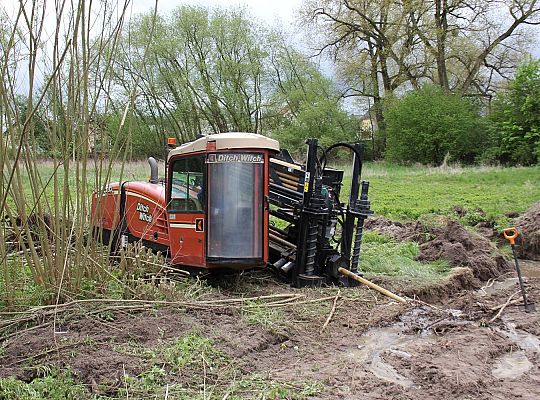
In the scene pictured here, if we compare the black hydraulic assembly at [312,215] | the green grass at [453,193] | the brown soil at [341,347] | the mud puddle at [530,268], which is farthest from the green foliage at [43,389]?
the green grass at [453,193]

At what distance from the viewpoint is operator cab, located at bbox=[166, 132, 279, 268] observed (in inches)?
262

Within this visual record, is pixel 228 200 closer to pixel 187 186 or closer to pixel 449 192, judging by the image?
pixel 187 186

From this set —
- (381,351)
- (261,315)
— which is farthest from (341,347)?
(261,315)

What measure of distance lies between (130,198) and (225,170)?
2.22 meters

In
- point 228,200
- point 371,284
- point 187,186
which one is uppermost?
point 187,186

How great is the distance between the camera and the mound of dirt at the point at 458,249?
9125 millimetres

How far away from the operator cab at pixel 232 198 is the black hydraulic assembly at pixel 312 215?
20.3 inches

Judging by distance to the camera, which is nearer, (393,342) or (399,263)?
(393,342)

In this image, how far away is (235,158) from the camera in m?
6.66

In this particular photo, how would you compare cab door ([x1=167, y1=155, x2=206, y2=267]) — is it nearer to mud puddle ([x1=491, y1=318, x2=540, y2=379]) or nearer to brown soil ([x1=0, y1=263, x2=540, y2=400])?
brown soil ([x1=0, y1=263, x2=540, y2=400])

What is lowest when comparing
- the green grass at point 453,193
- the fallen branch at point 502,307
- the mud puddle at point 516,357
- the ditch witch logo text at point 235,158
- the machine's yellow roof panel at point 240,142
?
the mud puddle at point 516,357

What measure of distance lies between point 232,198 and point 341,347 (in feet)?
6.98

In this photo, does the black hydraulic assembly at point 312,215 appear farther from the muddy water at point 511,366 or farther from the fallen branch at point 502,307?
the muddy water at point 511,366

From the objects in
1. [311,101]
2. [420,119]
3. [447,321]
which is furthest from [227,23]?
[447,321]
